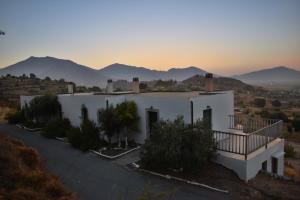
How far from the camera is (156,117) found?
11.1 meters

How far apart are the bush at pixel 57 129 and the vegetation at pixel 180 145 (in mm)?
8890

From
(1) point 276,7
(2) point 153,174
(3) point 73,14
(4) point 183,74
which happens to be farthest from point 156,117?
(4) point 183,74

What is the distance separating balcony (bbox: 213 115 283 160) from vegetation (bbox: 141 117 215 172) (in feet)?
3.68

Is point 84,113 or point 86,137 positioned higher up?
point 84,113

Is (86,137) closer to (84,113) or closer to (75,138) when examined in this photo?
(75,138)

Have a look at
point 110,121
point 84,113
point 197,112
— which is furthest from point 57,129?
point 197,112

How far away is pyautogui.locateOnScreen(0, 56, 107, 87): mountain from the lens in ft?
407

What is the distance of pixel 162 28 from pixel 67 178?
18070 mm

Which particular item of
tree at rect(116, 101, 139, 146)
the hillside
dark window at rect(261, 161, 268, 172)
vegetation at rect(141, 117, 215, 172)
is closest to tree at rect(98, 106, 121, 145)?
tree at rect(116, 101, 139, 146)

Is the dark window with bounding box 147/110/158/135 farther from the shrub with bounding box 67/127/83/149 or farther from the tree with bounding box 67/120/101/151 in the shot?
the shrub with bounding box 67/127/83/149

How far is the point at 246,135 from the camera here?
8008 mm

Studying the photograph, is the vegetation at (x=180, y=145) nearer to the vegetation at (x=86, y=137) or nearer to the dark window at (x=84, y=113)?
the vegetation at (x=86, y=137)

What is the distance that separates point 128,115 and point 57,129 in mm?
6926

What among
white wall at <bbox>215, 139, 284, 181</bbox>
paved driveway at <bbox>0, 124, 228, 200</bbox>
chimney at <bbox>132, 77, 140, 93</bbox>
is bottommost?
paved driveway at <bbox>0, 124, 228, 200</bbox>
